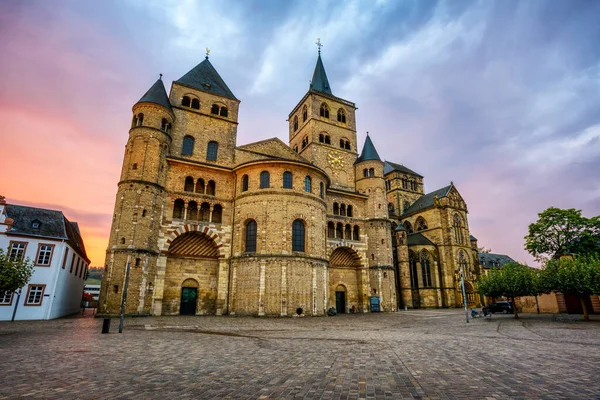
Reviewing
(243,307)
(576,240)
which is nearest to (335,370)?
(243,307)

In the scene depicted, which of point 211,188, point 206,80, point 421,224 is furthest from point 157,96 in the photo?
point 421,224

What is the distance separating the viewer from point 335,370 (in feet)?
25.3

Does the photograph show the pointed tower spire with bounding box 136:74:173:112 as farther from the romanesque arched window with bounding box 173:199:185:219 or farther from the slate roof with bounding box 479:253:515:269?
the slate roof with bounding box 479:253:515:269

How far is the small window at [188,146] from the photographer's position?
31.7m

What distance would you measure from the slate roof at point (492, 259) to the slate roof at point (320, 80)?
51599mm

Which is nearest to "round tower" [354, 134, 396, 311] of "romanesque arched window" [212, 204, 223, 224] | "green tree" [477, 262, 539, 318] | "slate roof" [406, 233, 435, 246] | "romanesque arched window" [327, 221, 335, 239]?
"romanesque arched window" [327, 221, 335, 239]

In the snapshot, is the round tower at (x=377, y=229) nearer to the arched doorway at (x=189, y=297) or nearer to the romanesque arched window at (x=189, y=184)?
the arched doorway at (x=189, y=297)

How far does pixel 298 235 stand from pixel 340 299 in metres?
11.9

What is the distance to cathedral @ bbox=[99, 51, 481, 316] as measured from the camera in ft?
86.2

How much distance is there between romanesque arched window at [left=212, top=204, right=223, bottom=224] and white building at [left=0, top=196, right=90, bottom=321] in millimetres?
11939

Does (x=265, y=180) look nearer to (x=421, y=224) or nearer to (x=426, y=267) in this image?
(x=426, y=267)

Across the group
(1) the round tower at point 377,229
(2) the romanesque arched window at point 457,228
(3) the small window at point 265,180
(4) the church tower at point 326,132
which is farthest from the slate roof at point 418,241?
(3) the small window at point 265,180

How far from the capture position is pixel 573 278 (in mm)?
22938

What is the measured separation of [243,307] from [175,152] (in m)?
16.3
